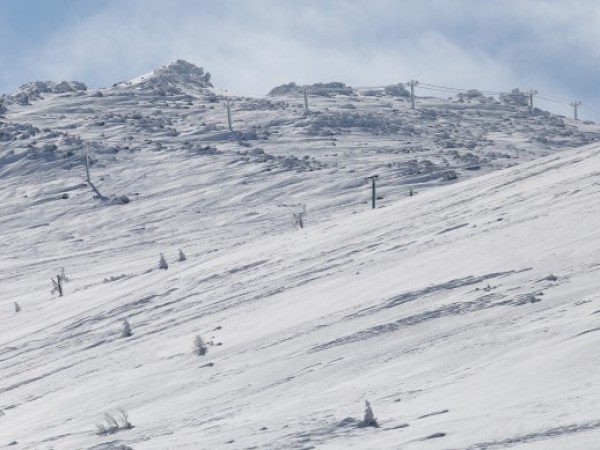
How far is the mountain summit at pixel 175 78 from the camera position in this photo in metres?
85.6

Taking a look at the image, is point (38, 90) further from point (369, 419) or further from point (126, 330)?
point (369, 419)

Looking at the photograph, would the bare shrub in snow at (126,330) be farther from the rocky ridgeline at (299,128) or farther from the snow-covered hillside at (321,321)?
the rocky ridgeline at (299,128)

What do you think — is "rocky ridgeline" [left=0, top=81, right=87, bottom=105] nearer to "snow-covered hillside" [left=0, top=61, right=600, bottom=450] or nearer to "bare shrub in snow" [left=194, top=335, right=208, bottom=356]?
"snow-covered hillside" [left=0, top=61, right=600, bottom=450]

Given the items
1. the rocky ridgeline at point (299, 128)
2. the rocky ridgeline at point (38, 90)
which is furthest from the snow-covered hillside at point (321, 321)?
the rocky ridgeline at point (38, 90)

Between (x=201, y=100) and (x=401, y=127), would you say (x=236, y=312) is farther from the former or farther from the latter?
(x=201, y=100)

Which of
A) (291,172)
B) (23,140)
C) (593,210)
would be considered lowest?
(593,210)

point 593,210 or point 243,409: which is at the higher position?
point 593,210

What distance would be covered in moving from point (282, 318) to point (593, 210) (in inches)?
201

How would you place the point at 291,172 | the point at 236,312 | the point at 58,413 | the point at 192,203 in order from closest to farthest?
the point at 58,413 → the point at 236,312 → the point at 192,203 → the point at 291,172

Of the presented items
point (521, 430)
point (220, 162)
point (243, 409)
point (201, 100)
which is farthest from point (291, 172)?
point (521, 430)

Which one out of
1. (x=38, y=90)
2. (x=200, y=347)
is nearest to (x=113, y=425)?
(x=200, y=347)

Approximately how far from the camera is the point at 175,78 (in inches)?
3605

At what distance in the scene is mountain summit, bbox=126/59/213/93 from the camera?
8555 centimetres

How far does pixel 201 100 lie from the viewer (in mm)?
79688
